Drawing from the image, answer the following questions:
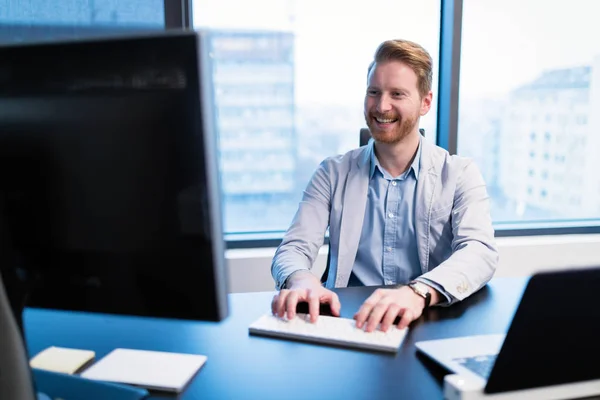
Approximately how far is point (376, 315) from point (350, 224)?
621mm

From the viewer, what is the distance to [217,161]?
0.50 m

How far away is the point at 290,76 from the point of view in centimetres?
250

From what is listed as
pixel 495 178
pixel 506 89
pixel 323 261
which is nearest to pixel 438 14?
pixel 506 89

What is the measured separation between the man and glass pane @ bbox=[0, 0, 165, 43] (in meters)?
1.14

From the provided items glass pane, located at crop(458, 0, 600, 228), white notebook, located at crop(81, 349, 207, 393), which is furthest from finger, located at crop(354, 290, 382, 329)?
glass pane, located at crop(458, 0, 600, 228)

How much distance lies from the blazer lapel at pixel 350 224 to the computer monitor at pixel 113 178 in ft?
3.42

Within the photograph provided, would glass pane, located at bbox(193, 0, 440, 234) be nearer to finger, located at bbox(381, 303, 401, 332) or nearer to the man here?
the man

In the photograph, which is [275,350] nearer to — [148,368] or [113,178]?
[148,368]

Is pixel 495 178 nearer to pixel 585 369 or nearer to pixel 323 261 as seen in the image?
pixel 323 261

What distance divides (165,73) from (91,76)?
9cm

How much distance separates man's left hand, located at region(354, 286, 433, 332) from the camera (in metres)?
0.96

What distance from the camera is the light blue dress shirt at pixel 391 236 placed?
157 centimetres

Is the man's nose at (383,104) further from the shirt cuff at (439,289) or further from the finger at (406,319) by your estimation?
the finger at (406,319)

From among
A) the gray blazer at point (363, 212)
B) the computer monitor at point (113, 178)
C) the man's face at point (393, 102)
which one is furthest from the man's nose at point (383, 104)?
the computer monitor at point (113, 178)
